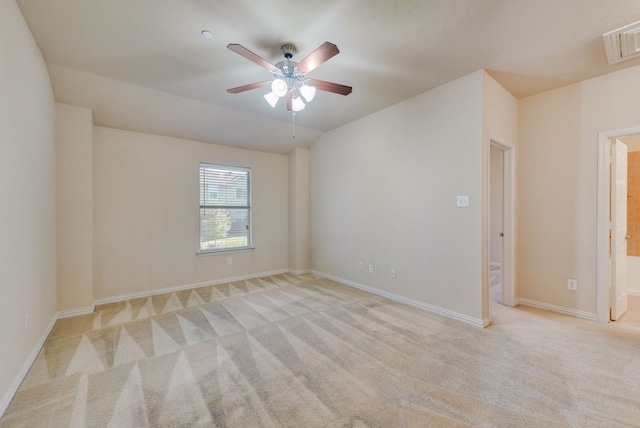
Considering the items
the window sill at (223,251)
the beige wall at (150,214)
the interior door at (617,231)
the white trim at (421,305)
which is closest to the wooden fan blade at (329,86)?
the white trim at (421,305)

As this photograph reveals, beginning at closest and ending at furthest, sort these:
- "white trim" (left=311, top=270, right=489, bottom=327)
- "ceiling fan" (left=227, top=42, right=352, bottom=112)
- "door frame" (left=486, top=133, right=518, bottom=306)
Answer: "ceiling fan" (left=227, top=42, right=352, bottom=112) → "white trim" (left=311, top=270, right=489, bottom=327) → "door frame" (left=486, top=133, right=518, bottom=306)

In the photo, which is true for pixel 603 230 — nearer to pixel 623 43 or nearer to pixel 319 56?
Result: pixel 623 43

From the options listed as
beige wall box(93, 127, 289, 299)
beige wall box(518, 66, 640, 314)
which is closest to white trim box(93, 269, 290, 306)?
beige wall box(93, 127, 289, 299)

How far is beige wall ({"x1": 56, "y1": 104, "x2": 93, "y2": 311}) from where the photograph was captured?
3.17m

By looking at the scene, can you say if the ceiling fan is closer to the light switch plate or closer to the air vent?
the light switch plate

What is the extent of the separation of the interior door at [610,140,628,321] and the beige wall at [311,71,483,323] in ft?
5.15

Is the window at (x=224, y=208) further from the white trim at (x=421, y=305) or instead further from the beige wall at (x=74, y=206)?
the white trim at (x=421, y=305)

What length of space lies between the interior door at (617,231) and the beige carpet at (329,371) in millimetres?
393

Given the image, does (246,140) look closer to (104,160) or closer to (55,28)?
(104,160)

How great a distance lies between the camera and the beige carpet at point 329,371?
1.63 meters

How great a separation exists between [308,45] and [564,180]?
342 cm

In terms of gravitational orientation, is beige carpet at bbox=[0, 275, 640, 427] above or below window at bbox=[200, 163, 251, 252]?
below

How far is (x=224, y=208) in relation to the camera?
482 centimetres

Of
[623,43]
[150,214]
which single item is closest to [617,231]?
[623,43]
